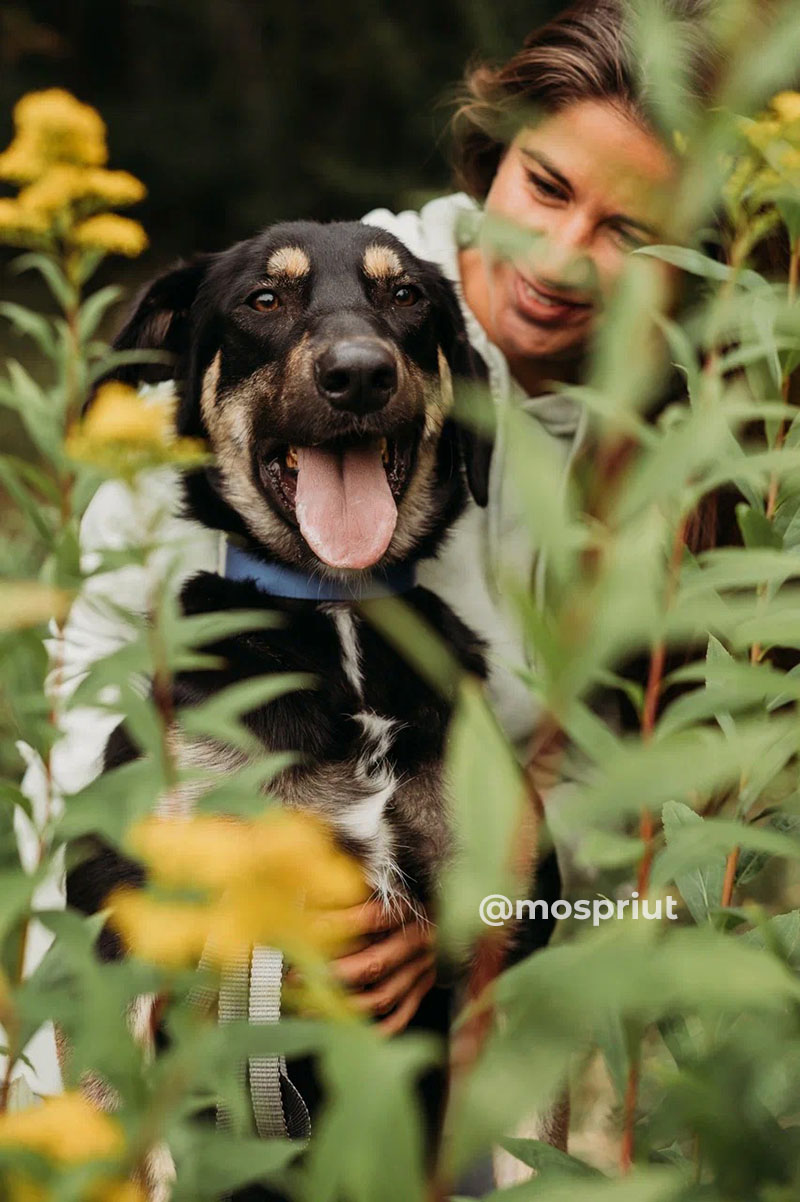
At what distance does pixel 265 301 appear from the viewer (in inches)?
96.5

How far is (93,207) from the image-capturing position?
1299 millimetres

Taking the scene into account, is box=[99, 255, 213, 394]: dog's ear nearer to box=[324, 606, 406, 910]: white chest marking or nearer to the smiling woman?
the smiling woman

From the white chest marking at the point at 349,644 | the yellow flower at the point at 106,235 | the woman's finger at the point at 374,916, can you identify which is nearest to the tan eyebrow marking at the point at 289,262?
the white chest marking at the point at 349,644

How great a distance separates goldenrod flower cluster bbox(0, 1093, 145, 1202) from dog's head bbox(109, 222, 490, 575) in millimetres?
1549

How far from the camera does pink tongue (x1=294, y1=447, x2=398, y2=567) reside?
2.12 meters

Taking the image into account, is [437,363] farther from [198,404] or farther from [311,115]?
[311,115]

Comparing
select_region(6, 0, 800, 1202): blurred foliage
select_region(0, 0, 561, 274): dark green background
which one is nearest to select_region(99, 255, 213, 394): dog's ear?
select_region(6, 0, 800, 1202): blurred foliage

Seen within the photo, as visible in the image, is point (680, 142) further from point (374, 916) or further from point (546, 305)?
point (546, 305)

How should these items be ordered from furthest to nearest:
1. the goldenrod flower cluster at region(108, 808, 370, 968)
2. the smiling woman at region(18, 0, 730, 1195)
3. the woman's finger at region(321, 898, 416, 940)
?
the smiling woman at region(18, 0, 730, 1195) < the woman's finger at region(321, 898, 416, 940) < the goldenrod flower cluster at region(108, 808, 370, 968)

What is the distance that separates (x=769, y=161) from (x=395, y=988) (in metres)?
1.55

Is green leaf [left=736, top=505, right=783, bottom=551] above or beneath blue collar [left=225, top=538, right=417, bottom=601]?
above

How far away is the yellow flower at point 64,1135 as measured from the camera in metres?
0.56

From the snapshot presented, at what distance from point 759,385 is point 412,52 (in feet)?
28.7

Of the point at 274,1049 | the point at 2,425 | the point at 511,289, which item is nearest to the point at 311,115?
the point at 2,425
